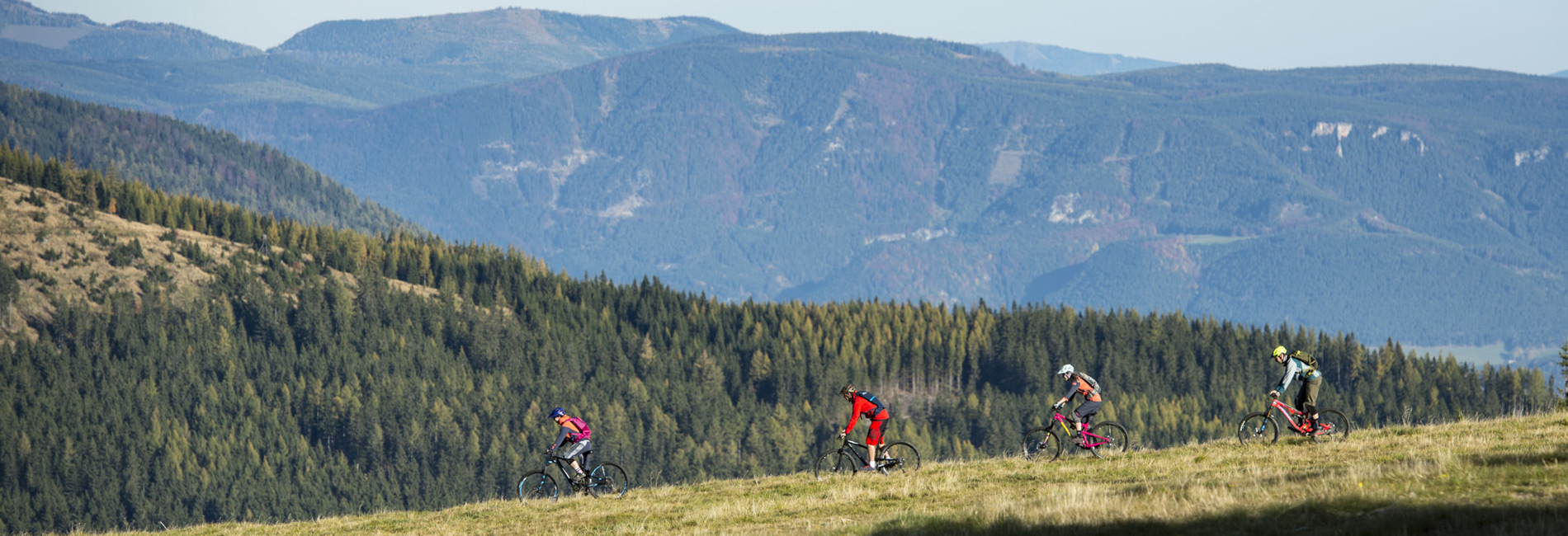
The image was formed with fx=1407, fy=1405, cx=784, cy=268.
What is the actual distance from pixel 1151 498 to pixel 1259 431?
12.7 meters

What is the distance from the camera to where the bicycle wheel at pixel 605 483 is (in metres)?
38.9

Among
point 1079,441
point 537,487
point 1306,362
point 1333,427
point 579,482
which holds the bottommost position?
point 537,487

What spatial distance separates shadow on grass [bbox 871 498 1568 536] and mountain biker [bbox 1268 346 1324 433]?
38.9 feet

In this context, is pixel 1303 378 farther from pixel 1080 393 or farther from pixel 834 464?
pixel 834 464

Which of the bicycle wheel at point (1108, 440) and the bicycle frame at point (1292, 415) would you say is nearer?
the bicycle frame at point (1292, 415)

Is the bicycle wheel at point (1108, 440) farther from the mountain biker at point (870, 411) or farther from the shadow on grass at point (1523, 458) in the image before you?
the shadow on grass at point (1523, 458)

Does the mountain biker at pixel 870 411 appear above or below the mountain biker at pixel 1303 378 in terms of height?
below

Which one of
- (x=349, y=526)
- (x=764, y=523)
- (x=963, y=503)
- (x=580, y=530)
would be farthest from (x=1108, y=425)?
(x=349, y=526)

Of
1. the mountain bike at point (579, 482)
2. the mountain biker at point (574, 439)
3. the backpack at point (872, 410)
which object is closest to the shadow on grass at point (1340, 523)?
the backpack at point (872, 410)

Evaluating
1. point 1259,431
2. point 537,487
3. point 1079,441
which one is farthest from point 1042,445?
point 537,487

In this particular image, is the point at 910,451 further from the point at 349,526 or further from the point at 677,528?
the point at 349,526

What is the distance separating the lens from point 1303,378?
35375mm

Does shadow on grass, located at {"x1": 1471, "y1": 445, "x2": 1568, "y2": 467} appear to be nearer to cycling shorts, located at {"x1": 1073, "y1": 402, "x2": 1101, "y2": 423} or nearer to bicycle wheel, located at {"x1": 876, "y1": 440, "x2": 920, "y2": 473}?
cycling shorts, located at {"x1": 1073, "y1": 402, "x2": 1101, "y2": 423}

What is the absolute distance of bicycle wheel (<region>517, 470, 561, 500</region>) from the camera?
39281 millimetres
